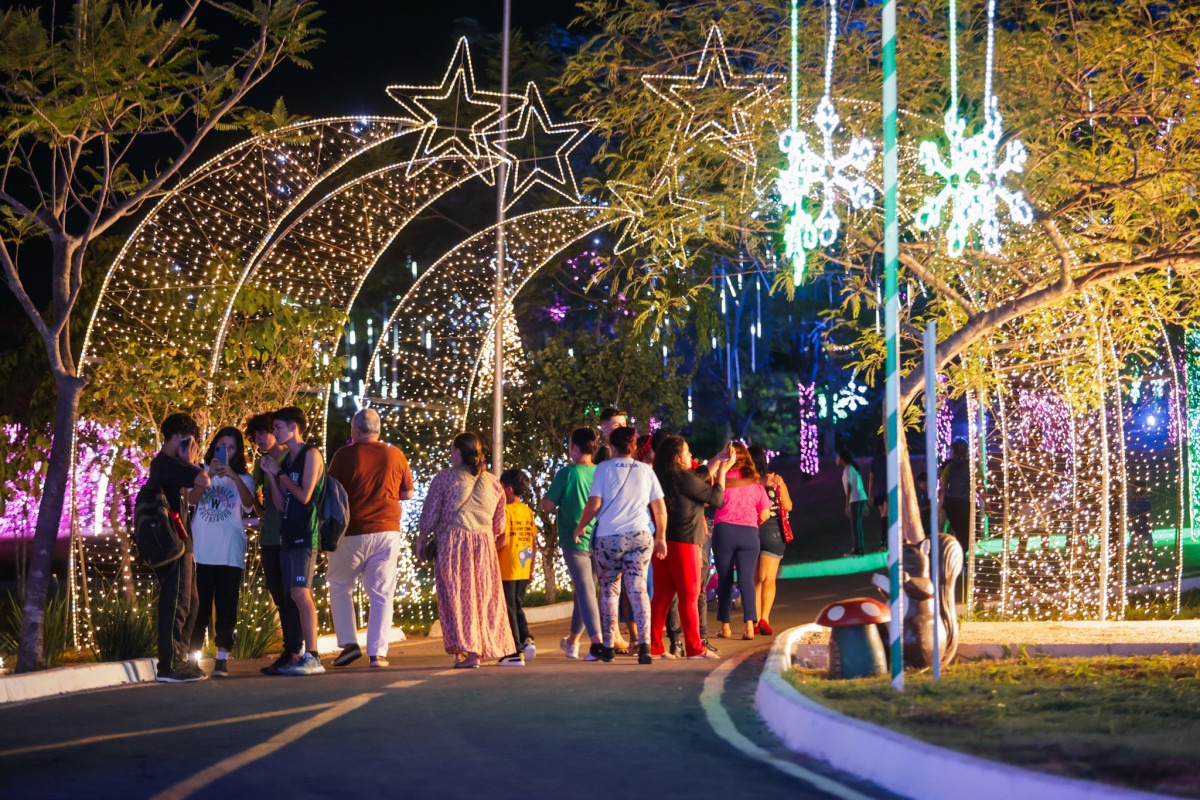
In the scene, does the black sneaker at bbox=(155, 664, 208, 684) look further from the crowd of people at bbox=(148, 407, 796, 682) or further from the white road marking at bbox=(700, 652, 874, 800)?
the white road marking at bbox=(700, 652, 874, 800)

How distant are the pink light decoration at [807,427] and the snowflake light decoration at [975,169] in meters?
37.6

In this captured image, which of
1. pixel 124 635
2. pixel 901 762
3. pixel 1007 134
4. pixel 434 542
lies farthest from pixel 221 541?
pixel 1007 134

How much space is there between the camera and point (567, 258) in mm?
31531

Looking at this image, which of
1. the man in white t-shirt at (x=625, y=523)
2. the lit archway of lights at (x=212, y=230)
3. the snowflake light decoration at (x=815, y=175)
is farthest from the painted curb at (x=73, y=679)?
the snowflake light decoration at (x=815, y=175)

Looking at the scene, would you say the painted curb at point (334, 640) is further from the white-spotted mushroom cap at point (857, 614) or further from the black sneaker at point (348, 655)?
the white-spotted mushroom cap at point (857, 614)

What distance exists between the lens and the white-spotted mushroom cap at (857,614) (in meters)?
10.9

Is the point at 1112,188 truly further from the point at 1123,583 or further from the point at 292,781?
the point at 292,781

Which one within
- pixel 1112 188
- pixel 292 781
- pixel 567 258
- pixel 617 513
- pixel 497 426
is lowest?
pixel 292 781

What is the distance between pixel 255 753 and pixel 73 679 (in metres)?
3.94

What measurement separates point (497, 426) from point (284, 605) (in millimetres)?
9421

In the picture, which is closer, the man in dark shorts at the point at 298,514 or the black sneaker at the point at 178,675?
the black sneaker at the point at 178,675

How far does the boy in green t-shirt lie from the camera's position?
42.7 ft

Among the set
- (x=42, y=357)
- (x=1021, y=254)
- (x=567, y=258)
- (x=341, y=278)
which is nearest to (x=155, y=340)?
(x=341, y=278)

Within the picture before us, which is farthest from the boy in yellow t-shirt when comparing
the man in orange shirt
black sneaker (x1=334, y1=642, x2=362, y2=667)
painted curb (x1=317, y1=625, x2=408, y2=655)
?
painted curb (x1=317, y1=625, x2=408, y2=655)
